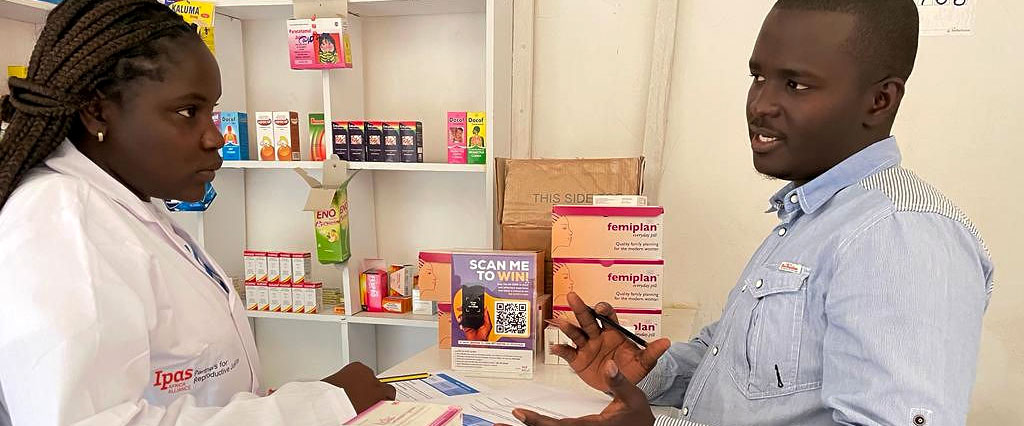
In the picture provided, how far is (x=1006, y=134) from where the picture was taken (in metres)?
2.20

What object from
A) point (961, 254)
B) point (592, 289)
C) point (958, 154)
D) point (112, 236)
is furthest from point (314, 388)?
point (958, 154)

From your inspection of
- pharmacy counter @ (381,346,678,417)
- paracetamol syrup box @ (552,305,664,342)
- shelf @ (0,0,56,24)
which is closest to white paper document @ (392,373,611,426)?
pharmacy counter @ (381,346,678,417)

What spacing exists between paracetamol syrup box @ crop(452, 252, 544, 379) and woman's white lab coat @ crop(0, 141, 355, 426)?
1.77ft

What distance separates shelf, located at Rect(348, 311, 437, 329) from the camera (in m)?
2.46

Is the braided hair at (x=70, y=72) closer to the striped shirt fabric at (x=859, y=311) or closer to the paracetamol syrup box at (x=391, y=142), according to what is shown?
the striped shirt fabric at (x=859, y=311)

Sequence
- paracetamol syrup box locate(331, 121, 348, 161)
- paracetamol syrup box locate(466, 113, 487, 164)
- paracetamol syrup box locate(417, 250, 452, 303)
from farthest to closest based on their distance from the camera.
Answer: paracetamol syrup box locate(331, 121, 348, 161) → paracetamol syrup box locate(466, 113, 487, 164) → paracetamol syrup box locate(417, 250, 452, 303)

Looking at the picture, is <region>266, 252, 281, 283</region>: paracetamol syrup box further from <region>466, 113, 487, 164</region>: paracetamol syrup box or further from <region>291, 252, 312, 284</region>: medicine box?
<region>466, 113, 487, 164</region>: paracetamol syrup box

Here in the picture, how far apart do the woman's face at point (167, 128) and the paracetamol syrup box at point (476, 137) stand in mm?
1121

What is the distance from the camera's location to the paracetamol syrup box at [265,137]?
2.54 meters

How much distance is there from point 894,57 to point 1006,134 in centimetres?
157

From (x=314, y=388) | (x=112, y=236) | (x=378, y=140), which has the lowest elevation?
(x=314, y=388)

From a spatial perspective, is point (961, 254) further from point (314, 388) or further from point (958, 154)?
point (958, 154)

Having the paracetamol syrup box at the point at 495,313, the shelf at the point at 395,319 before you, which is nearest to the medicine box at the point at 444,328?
the paracetamol syrup box at the point at 495,313

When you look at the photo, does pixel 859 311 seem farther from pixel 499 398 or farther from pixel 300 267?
pixel 300 267
